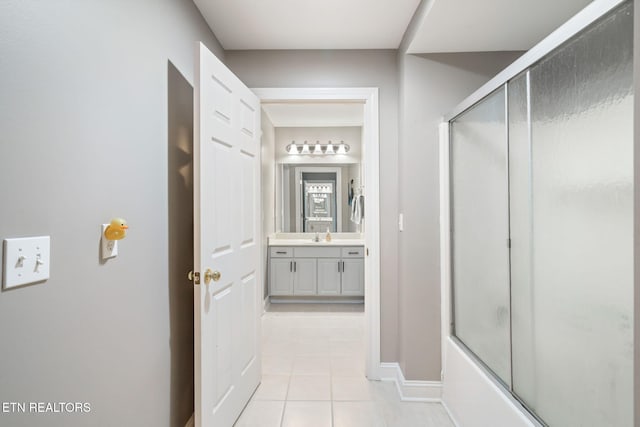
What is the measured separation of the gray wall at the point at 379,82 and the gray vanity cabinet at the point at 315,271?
192 cm

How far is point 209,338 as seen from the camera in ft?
5.53

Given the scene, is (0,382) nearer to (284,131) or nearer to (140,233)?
(140,233)

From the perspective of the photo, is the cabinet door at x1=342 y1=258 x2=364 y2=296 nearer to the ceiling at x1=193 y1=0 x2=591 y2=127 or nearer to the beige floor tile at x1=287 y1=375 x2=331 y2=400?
the beige floor tile at x1=287 y1=375 x2=331 y2=400

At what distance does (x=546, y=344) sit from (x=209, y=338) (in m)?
1.44

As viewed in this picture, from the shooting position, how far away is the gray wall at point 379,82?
99.0 inches

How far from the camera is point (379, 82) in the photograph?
254cm

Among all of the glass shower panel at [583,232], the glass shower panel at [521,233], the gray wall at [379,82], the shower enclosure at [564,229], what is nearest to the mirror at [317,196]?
the gray wall at [379,82]

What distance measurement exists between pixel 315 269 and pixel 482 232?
2830mm

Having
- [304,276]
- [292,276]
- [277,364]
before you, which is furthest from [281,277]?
[277,364]

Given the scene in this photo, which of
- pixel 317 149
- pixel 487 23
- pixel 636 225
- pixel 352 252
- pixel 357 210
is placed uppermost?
pixel 487 23

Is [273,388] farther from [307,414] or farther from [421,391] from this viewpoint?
[421,391]

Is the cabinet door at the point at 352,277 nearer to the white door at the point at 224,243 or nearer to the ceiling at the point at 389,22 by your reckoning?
the white door at the point at 224,243

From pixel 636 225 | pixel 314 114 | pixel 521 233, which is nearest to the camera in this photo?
pixel 636 225

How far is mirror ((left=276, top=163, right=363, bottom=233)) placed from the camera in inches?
196
